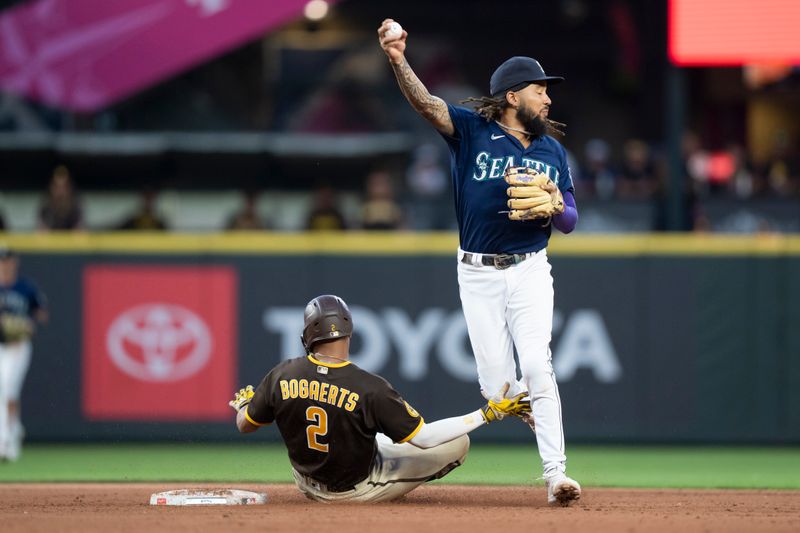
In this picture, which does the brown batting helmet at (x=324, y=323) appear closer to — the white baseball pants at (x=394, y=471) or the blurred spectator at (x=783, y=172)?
the white baseball pants at (x=394, y=471)

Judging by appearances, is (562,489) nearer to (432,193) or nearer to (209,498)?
(209,498)

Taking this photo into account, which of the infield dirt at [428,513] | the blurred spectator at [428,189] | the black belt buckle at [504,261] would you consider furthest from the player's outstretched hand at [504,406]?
the blurred spectator at [428,189]

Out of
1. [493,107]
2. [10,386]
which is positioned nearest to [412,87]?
[493,107]

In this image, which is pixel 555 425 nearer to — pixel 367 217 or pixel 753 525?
pixel 753 525

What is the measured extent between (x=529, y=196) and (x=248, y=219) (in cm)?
703

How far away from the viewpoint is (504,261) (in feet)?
20.9

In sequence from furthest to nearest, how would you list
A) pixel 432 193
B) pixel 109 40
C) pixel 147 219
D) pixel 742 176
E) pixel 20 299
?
1. pixel 742 176
2. pixel 109 40
3. pixel 432 193
4. pixel 147 219
5. pixel 20 299

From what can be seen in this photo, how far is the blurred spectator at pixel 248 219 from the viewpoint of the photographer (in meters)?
12.7

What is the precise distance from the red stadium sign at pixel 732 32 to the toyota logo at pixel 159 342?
204 inches

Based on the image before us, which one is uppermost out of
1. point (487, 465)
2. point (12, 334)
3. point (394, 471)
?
point (12, 334)

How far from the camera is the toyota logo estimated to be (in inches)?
454

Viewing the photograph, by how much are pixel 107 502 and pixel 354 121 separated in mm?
10728

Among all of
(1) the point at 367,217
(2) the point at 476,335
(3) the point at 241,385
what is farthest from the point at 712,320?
(2) the point at 476,335

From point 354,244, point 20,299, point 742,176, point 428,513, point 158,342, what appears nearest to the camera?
point 428,513
